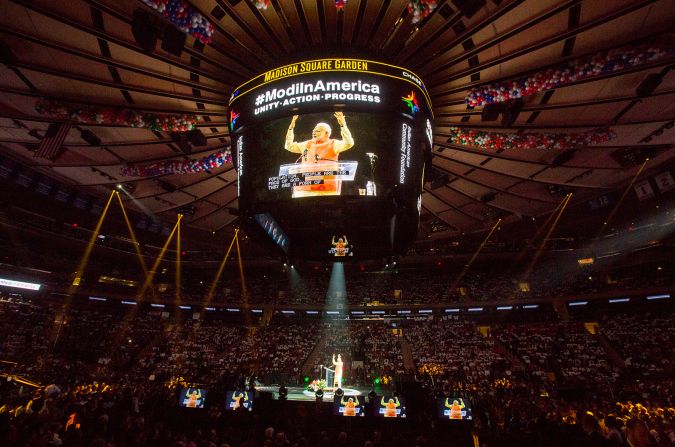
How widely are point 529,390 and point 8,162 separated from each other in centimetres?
4115

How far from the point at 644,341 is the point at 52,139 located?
42037 mm

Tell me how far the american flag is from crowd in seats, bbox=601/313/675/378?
38.1 metres

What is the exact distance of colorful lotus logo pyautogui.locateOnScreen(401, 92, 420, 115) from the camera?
8695 mm

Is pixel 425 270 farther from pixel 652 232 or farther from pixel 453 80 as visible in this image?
pixel 453 80

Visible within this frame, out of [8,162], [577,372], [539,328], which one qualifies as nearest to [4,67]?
[8,162]

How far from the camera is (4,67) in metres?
9.61

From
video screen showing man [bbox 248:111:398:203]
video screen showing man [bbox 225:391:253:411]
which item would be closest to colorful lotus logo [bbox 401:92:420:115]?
video screen showing man [bbox 248:111:398:203]

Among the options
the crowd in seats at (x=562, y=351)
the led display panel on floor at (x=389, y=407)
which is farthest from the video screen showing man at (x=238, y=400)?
the crowd in seats at (x=562, y=351)

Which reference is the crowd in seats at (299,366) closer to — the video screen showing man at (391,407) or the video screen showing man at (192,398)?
the video screen showing man at (192,398)

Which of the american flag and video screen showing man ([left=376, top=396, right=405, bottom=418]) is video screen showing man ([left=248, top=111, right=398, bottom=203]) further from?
video screen showing man ([left=376, top=396, right=405, bottom=418])

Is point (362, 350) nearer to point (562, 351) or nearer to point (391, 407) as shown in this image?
point (562, 351)

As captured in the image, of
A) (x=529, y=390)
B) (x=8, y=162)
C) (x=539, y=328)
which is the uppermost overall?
(x=8, y=162)

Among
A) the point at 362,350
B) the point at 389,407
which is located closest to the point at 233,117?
the point at 389,407

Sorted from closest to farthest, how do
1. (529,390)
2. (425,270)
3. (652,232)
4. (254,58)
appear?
Result: (254,58), (529,390), (652,232), (425,270)
